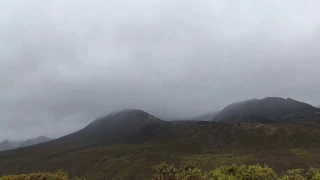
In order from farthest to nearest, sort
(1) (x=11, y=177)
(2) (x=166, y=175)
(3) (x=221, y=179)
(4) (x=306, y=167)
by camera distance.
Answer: (4) (x=306, y=167)
(2) (x=166, y=175)
(1) (x=11, y=177)
(3) (x=221, y=179)

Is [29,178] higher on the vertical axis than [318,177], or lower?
higher

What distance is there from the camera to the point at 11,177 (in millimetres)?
119062

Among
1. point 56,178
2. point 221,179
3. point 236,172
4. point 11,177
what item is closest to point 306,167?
point 236,172

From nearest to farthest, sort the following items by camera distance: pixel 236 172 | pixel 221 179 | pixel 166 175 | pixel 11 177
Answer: pixel 221 179
pixel 11 177
pixel 236 172
pixel 166 175

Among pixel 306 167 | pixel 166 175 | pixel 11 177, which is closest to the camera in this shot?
pixel 11 177

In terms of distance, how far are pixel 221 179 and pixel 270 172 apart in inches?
1074

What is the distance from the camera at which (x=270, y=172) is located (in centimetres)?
11975

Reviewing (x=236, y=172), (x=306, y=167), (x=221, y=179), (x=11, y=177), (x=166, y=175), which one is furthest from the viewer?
(x=306, y=167)

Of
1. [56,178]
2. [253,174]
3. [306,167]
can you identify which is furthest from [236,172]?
[306,167]

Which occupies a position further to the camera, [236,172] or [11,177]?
[236,172]

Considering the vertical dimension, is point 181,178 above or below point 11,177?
below

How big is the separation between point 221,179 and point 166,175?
147ft

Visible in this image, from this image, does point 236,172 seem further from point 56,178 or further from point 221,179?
point 56,178

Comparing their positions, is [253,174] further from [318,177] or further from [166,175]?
[166,175]
